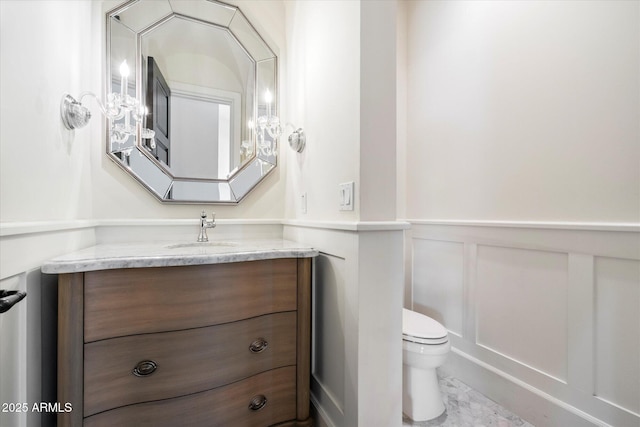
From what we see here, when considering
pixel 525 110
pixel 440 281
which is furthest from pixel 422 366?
pixel 525 110

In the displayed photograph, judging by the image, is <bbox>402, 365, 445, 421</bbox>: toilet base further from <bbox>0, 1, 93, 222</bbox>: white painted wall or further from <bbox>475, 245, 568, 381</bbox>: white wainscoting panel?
<bbox>0, 1, 93, 222</bbox>: white painted wall

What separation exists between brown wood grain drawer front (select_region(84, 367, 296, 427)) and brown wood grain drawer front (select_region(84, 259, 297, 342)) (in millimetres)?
279

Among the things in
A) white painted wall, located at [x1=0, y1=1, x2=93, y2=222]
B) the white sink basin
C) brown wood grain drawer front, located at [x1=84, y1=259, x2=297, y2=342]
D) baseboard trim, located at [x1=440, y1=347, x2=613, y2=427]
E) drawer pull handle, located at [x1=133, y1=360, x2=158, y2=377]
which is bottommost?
baseboard trim, located at [x1=440, y1=347, x2=613, y2=427]

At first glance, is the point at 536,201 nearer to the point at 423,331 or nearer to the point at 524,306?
the point at 524,306

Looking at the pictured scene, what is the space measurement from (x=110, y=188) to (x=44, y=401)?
990 mm

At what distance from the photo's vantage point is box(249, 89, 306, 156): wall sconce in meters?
1.70

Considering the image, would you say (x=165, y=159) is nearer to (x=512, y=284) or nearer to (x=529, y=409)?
(x=512, y=284)

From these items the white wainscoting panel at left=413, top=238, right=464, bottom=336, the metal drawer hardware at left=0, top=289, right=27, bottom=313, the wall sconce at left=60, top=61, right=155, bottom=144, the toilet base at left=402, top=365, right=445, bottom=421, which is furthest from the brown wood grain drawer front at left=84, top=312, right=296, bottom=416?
the white wainscoting panel at left=413, top=238, right=464, bottom=336

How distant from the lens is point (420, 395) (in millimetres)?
1527

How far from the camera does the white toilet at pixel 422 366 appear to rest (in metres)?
1.45

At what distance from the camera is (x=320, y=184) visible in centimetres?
148

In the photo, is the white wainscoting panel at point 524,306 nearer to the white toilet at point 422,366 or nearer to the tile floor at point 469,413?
the tile floor at point 469,413

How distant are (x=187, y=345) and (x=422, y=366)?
113 cm

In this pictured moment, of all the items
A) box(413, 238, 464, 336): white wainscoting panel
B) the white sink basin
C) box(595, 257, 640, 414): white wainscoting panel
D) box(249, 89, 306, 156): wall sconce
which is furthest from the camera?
box(413, 238, 464, 336): white wainscoting panel
